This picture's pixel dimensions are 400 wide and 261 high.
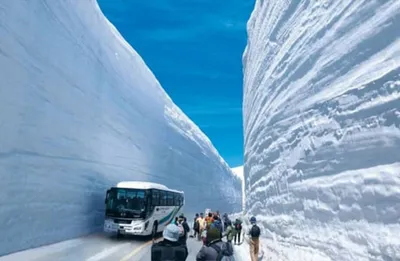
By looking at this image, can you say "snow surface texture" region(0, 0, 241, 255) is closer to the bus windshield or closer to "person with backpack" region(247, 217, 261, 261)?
the bus windshield

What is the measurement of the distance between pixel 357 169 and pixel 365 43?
1.75 m

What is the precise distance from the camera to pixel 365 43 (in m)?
5.72

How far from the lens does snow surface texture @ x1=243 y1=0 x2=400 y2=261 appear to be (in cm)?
489

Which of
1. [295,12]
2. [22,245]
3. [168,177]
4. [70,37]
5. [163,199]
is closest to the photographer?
[295,12]

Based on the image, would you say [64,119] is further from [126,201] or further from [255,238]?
[255,238]

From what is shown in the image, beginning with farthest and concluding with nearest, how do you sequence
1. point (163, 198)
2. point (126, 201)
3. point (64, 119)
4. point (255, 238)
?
point (163, 198) → point (126, 201) → point (64, 119) → point (255, 238)

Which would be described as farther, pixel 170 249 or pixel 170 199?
pixel 170 199

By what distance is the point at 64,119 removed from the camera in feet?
49.5

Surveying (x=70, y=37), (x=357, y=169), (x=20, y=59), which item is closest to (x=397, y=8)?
(x=357, y=169)

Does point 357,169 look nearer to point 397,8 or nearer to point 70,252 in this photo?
point 397,8

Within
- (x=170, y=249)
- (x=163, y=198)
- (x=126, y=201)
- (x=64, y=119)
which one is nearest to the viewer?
(x=170, y=249)

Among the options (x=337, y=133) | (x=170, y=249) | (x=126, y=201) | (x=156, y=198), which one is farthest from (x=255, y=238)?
(x=156, y=198)

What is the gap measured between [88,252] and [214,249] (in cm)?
914

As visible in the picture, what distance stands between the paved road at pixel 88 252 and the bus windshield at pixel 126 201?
1.38 meters
